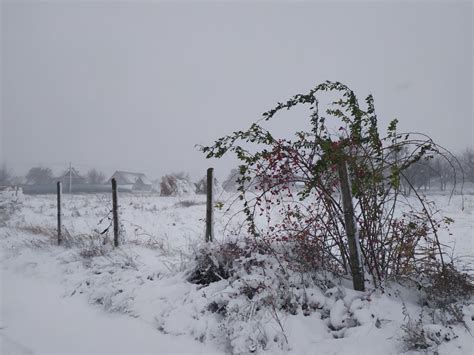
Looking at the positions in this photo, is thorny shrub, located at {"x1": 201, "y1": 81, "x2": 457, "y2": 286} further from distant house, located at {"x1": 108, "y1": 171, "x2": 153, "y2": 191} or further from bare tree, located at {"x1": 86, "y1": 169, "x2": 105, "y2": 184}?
bare tree, located at {"x1": 86, "y1": 169, "x2": 105, "y2": 184}

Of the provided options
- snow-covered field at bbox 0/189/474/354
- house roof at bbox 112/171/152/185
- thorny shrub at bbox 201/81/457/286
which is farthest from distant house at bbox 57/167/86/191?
thorny shrub at bbox 201/81/457/286

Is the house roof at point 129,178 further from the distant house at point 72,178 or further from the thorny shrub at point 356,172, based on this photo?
the thorny shrub at point 356,172

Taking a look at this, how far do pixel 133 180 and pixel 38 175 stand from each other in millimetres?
18493

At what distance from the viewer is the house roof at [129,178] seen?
58812 mm

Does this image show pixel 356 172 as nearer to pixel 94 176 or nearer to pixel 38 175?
pixel 38 175

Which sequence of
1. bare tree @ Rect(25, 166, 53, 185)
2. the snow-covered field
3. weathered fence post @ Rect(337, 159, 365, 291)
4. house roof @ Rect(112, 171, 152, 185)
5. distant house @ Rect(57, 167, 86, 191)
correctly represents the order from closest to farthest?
the snow-covered field
weathered fence post @ Rect(337, 159, 365, 291)
distant house @ Rect(57, 167, 86, 191)
house roof @ Rect(112, 171, 152, 185)
bare tree @ Rect(25, 166, 53, 185)

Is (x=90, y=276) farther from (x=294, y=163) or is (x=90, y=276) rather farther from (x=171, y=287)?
(x=294, y=163)

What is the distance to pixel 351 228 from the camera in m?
A: 3.10

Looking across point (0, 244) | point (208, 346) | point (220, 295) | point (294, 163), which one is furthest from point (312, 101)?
point (0, 244)

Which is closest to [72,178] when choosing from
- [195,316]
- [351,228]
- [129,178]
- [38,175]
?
[38,175]

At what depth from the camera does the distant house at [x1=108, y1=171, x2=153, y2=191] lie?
192 ft

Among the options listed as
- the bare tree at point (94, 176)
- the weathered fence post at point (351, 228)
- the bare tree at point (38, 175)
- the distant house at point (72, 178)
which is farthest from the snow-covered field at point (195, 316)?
the bare tree at point (94, 176)

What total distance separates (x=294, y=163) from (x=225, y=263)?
1648 millimetres

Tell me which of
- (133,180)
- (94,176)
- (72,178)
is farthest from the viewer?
(94,176)
